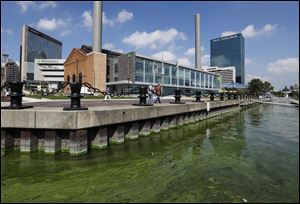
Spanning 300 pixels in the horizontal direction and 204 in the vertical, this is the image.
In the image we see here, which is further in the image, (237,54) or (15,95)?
(237,54)

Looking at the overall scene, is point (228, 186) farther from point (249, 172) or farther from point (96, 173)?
point (96, 173)

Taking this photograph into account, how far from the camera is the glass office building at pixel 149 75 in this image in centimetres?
7968

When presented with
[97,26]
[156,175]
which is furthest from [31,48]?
[156,175]

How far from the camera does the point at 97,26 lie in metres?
81.6

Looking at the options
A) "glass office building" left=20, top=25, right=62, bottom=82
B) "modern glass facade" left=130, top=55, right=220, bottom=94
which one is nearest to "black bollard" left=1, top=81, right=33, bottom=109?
"modern glass facade" left=130, top=55, right=220, bottom=94

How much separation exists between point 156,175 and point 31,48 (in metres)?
178

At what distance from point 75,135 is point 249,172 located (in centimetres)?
590

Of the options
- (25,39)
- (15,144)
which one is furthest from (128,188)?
(25,39)

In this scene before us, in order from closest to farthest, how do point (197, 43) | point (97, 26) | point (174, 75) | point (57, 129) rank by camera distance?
point (57, 129) < point (97, 26) < point (174, 75) < point (197, 43)

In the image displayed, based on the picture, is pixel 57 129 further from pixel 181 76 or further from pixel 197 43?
pixel 197 43

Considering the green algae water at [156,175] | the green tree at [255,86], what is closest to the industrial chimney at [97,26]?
the green tree at [255,86]

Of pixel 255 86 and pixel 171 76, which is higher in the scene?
pixel 171 76

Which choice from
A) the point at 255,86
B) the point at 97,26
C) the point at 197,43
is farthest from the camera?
the point at 197,43

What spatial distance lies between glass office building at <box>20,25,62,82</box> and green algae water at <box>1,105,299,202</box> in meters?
151
